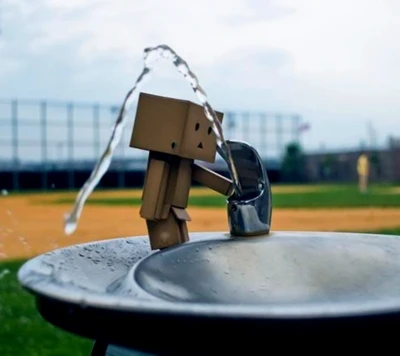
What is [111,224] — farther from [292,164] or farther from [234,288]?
[292,164]

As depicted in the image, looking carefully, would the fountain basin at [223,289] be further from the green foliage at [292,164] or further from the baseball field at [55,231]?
the green foliage at [292,164]

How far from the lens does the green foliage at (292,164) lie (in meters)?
31.6

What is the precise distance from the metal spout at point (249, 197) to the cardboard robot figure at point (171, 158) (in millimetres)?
29

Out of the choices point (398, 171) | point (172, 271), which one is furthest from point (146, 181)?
point (398, 171)

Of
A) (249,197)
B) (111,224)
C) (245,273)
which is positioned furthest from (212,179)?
(111,224)

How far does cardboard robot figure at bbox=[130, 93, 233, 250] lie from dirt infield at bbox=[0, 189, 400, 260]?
5727mm

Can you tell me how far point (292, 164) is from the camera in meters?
32.1

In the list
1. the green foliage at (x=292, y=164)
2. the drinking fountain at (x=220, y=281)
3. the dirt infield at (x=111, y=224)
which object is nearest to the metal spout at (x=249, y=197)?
the drinking fountain at (x=220, y=281)

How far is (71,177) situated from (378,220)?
14.4 m

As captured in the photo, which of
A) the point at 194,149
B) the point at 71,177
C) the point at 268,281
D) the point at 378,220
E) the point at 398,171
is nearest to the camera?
the point at 268,281

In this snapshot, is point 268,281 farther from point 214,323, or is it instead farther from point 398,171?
point 398,171

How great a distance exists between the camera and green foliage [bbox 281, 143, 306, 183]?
31589 millimetres

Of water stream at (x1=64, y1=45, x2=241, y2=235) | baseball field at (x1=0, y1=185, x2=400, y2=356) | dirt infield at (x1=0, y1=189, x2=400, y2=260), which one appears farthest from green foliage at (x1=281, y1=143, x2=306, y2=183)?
water stream at (x1=64, y1=45, x2=241, y2=235)

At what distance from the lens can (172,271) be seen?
1.25 metres
